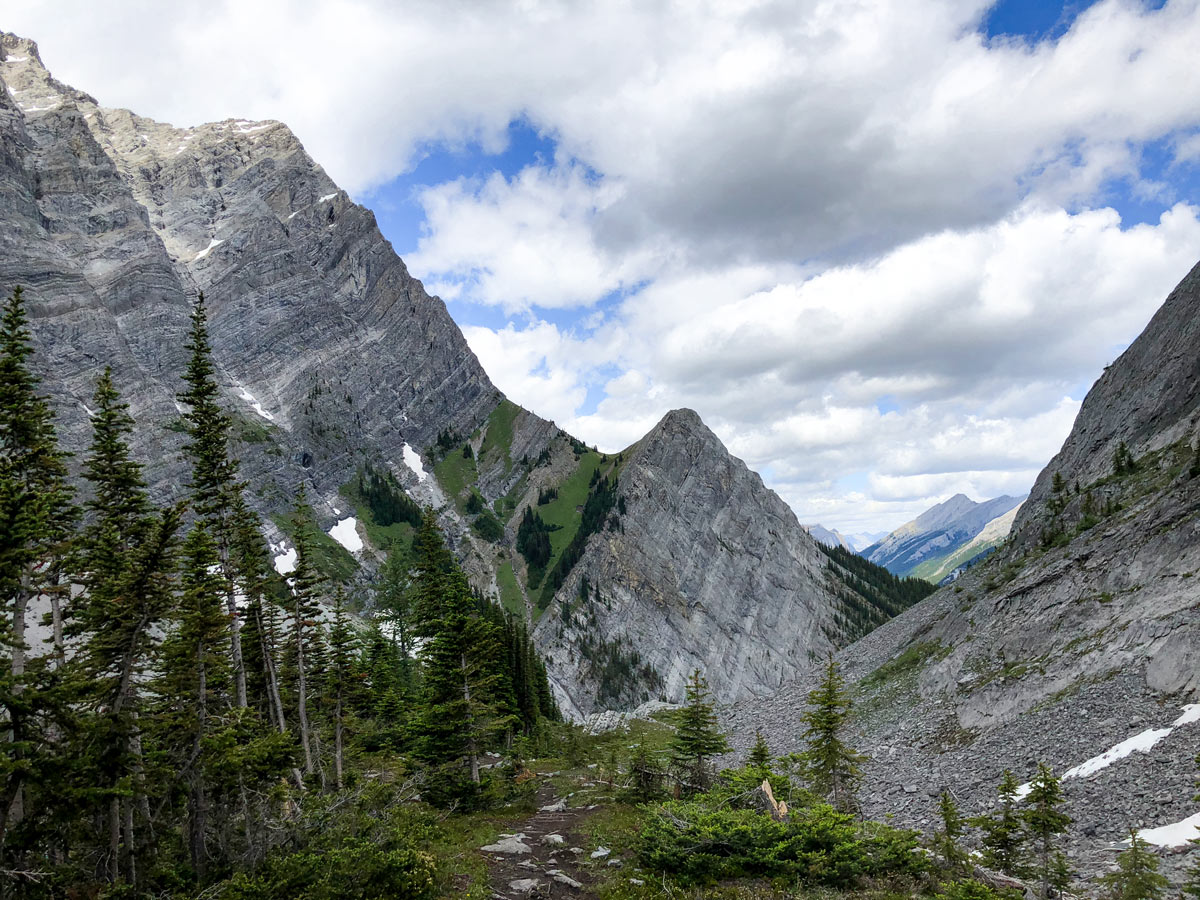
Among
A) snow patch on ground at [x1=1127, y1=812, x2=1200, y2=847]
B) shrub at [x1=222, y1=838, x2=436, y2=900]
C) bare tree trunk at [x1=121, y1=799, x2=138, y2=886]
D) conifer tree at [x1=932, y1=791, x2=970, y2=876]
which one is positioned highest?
bare tree trunk at [x1=121, y1=799, x2=138, y2=886]

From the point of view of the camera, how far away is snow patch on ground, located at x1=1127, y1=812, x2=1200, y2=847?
16.3 metres

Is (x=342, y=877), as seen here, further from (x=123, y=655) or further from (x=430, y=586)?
(x=430, y=586)

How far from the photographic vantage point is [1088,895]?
47.6 feet

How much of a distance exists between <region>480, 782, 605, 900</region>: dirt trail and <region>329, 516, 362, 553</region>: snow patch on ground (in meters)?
160

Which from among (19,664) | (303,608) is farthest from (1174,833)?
(303,608)

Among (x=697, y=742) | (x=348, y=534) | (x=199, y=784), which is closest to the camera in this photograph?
(x=199, y=784)

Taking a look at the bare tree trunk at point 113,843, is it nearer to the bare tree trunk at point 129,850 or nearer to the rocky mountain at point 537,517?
the bare tree trunk at point 129,850

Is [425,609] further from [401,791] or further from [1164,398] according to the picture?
[1164,398]

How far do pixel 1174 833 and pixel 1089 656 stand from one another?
16038 millimetres

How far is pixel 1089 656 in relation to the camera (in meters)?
30.4

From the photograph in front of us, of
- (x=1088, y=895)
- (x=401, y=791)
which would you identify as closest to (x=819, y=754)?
(x=1088, y=895)

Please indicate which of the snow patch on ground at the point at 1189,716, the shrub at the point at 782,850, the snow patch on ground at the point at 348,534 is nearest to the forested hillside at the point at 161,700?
the shrub at the point at 782,850

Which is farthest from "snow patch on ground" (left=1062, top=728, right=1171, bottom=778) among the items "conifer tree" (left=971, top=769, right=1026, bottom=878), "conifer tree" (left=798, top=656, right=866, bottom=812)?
"conifer tree" (left=971, top=769, right=1026, bottom=878)

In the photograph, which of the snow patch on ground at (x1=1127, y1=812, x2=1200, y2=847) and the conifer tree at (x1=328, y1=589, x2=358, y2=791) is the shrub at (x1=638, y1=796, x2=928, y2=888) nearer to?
the snow patch on ground at (x1=1127, y1=812, x2=1200, y2=847)
